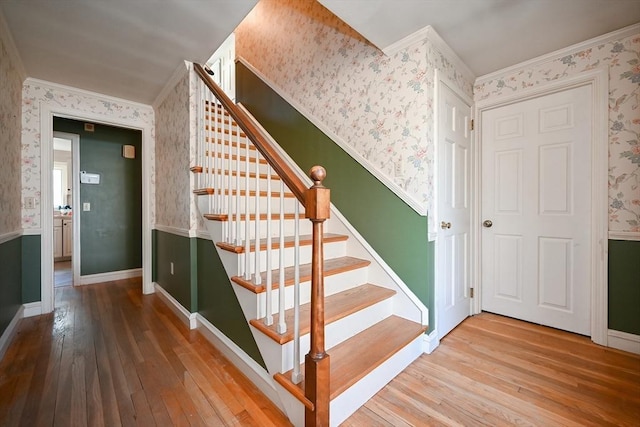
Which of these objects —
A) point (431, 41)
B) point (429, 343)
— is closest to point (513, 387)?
point (429, 343)

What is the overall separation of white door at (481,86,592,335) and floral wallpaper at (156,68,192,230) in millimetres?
2662

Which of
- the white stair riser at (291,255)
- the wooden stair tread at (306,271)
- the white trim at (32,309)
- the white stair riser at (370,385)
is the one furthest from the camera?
the white trim at (32,309)

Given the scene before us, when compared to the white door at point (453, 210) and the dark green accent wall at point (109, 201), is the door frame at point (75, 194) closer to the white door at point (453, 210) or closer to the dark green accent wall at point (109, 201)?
the dark green accent wall at point (109, 201)

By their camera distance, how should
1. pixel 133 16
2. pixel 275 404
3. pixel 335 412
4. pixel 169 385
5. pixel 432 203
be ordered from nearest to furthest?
pixel 335 412
pixel 275 404
pixel 169 385
pixel 133 16
pixel 432 203

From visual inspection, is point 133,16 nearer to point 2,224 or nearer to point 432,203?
point 2,224

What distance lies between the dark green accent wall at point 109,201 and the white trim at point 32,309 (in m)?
1.02

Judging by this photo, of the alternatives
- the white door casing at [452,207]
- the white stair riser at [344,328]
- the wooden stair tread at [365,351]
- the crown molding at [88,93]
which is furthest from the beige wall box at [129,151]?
the white door casing at [452,207]

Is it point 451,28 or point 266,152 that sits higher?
point 451,28

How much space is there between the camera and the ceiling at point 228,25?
5.21 ft

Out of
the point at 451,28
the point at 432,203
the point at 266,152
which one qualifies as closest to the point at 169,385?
the point at 266,152

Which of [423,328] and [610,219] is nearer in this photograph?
[423,328]

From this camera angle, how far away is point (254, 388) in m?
1.48

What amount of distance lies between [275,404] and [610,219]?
250 cm

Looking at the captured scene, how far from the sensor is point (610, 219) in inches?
74.4
